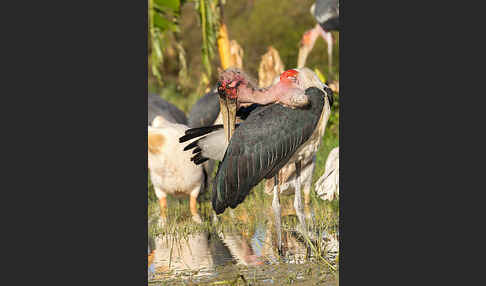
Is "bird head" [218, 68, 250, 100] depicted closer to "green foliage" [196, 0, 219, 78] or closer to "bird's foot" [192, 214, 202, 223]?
"green foliage" [196, 0, 219, 78]

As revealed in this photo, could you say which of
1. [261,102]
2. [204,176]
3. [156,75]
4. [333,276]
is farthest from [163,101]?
[333,276]

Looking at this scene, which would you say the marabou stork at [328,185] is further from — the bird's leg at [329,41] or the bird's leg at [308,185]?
the bird's leg at [329,41]

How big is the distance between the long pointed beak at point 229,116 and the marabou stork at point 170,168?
0.73 metres

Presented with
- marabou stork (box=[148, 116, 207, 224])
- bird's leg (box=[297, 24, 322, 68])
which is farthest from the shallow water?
bird's leg (box=[297, 24, 322, 68])

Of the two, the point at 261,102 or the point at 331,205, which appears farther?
the point at 331,205

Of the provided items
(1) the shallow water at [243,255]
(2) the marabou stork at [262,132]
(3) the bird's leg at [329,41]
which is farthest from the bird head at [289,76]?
(1) the shallow water at [243,255]

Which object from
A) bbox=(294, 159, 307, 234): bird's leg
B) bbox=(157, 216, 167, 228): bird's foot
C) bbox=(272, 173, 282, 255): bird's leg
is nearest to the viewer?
bbox=(272, 173, 282, 255): bird's leg

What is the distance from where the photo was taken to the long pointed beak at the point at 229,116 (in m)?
7.23

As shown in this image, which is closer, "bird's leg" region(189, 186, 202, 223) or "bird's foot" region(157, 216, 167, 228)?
"bird's foot" region(157, 216, 167, 228)

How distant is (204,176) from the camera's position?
816 centimetres

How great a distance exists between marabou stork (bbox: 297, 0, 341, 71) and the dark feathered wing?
781mm

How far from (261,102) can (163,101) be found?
5.35 feet

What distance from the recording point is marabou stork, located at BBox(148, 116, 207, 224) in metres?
7.88

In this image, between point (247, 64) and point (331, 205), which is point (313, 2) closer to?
point (247, 64)
